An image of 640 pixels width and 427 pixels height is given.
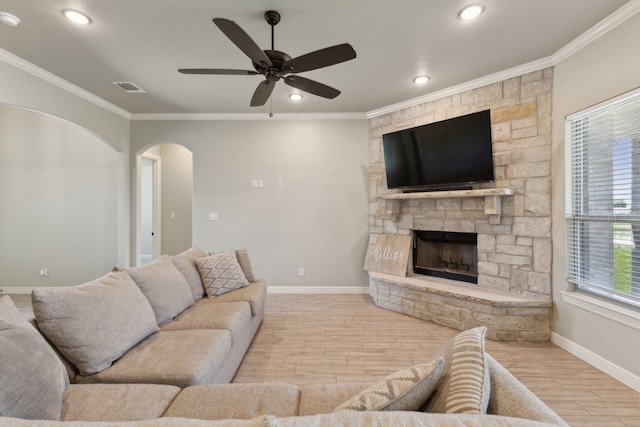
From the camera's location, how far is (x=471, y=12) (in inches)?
82.7

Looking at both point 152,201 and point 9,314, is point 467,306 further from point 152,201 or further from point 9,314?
point 152,201

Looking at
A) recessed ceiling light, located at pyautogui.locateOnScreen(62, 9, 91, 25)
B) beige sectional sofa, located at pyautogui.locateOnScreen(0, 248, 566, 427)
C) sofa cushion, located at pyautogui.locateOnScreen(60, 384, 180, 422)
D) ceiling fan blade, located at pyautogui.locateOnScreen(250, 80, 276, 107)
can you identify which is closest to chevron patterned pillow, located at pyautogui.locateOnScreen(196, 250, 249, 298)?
beige sectional sofa, located at pyautogui.locateOnScreen(0, 248, 566, 427)

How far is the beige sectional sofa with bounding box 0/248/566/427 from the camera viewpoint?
741 mm

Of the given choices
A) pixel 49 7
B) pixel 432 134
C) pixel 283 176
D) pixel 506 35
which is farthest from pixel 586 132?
pixel 49 7

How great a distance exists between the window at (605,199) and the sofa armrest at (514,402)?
6.70 ft

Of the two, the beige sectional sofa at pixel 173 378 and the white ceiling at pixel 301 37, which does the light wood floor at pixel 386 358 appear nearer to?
the beige sectional sofa at pixel 173 378

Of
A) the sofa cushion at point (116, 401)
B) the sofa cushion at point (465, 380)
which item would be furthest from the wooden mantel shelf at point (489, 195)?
the sofa cushion at point (116, 401)

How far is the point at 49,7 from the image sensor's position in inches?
80.8

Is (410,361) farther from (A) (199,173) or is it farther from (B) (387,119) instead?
(A) (199,173)

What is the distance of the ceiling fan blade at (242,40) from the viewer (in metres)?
1.58

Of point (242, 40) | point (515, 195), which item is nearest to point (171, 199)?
point (242, 40)

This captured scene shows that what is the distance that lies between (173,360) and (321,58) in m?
2.06

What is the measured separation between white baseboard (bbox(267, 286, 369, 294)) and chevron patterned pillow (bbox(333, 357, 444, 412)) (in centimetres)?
352

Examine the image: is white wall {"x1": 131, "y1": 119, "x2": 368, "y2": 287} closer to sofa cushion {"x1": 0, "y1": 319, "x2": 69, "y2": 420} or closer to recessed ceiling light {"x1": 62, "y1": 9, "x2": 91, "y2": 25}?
recessed ceiling light {"x1": 62, "y1": 9, "x2": 91, "y2": 25}
